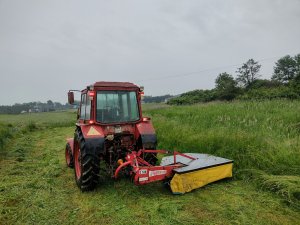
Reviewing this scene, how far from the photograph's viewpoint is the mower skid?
4.54 m

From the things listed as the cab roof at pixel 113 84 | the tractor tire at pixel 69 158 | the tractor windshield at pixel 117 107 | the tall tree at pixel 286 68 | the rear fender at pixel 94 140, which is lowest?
the tractor tire at pixel 69 158

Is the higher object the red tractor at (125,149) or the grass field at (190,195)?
the red tractor at (125,149)

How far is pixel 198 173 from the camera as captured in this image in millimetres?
Answer: 4688

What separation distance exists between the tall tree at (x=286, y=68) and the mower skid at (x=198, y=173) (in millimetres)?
68668

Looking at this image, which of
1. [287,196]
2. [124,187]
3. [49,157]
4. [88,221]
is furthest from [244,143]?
[49,157]

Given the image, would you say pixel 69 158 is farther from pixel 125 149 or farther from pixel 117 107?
pixel 117 107

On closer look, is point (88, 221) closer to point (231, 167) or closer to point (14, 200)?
point (14, 200)

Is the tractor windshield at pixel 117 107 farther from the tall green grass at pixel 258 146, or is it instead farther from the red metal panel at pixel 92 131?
the tall green grass at pixel 258 146

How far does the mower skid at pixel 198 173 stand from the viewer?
454 cm

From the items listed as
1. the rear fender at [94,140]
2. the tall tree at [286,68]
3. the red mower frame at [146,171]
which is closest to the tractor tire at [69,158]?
the rear fender at [94,140]

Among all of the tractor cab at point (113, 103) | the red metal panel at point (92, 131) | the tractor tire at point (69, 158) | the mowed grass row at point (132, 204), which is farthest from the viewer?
the tractor tire at point (69, 158)

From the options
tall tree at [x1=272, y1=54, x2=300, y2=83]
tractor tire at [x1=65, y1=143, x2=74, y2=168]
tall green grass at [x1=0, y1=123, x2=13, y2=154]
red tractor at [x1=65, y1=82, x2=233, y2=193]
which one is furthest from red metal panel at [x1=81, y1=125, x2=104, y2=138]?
tall tree at [x1=272, y1=54, x2=300, y2=83]

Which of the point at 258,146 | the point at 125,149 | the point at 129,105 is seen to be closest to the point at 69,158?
the point at 125,149

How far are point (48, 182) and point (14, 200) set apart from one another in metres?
1.00
